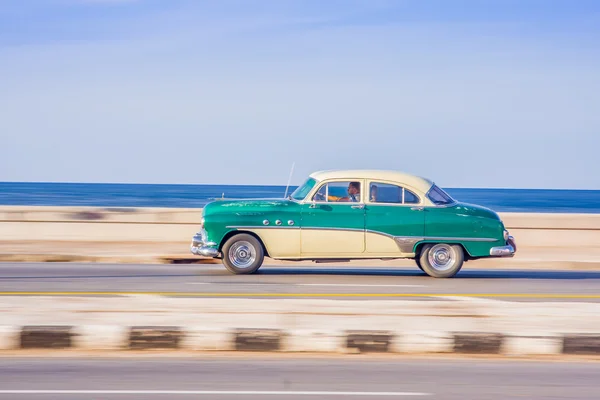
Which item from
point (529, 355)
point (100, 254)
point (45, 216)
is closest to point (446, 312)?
point (529, 355)

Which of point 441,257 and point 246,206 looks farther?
point 441,257

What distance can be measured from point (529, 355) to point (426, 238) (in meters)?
6.74

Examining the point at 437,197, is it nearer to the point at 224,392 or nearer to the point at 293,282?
the point at 293,282

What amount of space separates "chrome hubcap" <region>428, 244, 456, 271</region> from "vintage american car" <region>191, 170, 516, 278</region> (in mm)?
17

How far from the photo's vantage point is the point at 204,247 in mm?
15156

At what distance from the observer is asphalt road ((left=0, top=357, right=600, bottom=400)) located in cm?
675

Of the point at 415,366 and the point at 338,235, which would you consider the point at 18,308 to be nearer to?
Answer: the point at 415,366

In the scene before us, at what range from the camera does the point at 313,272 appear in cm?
1650

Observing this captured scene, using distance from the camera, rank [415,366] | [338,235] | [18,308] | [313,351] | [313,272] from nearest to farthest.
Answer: [415,366] → [313,351] → [18,308] → [338,235] → [313,272]

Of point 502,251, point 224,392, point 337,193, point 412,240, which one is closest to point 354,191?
point 337,193

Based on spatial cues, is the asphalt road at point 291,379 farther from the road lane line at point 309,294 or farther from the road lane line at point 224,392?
the road lane line at point 309,294

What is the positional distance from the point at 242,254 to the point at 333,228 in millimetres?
1660

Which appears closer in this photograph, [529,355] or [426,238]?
[529,355]

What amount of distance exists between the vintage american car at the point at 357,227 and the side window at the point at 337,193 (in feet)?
0.06
